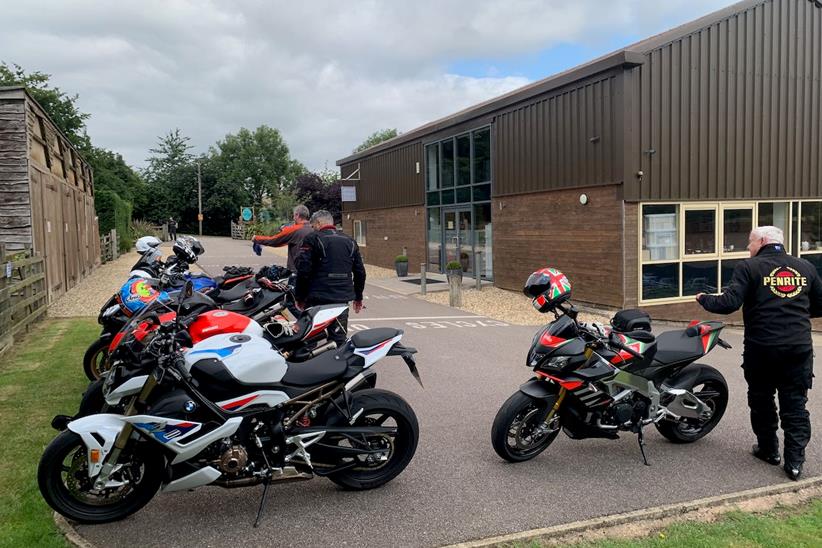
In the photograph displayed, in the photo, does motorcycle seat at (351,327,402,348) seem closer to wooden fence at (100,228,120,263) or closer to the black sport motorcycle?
the black sport motorcycle

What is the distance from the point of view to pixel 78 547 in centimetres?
334

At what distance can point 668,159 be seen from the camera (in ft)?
41.2

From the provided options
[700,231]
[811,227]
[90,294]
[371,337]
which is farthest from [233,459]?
[811,227]

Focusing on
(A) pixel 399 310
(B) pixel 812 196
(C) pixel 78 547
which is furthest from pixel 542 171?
(C) pixel 78 547

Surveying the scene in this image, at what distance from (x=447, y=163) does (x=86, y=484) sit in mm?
16805

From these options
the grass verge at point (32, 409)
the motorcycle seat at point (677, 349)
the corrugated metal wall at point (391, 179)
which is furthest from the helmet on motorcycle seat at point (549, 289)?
the corrugated metal wall at point (391, 179)

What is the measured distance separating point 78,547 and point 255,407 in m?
1.12

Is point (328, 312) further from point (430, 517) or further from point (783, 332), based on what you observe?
point (783, 332)

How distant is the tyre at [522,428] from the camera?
4410 millimetres

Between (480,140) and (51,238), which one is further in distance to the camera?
(480,140)

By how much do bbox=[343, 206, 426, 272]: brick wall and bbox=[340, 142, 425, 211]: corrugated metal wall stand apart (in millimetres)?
307

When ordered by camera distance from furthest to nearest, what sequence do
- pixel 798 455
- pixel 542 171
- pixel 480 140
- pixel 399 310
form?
pixel 480 140 → pixel 542 171 → pixel 399 310 → pixel 798 455

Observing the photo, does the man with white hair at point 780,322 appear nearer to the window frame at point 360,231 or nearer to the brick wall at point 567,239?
the brick wall at point 567,239

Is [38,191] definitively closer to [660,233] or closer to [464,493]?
[464,493]
